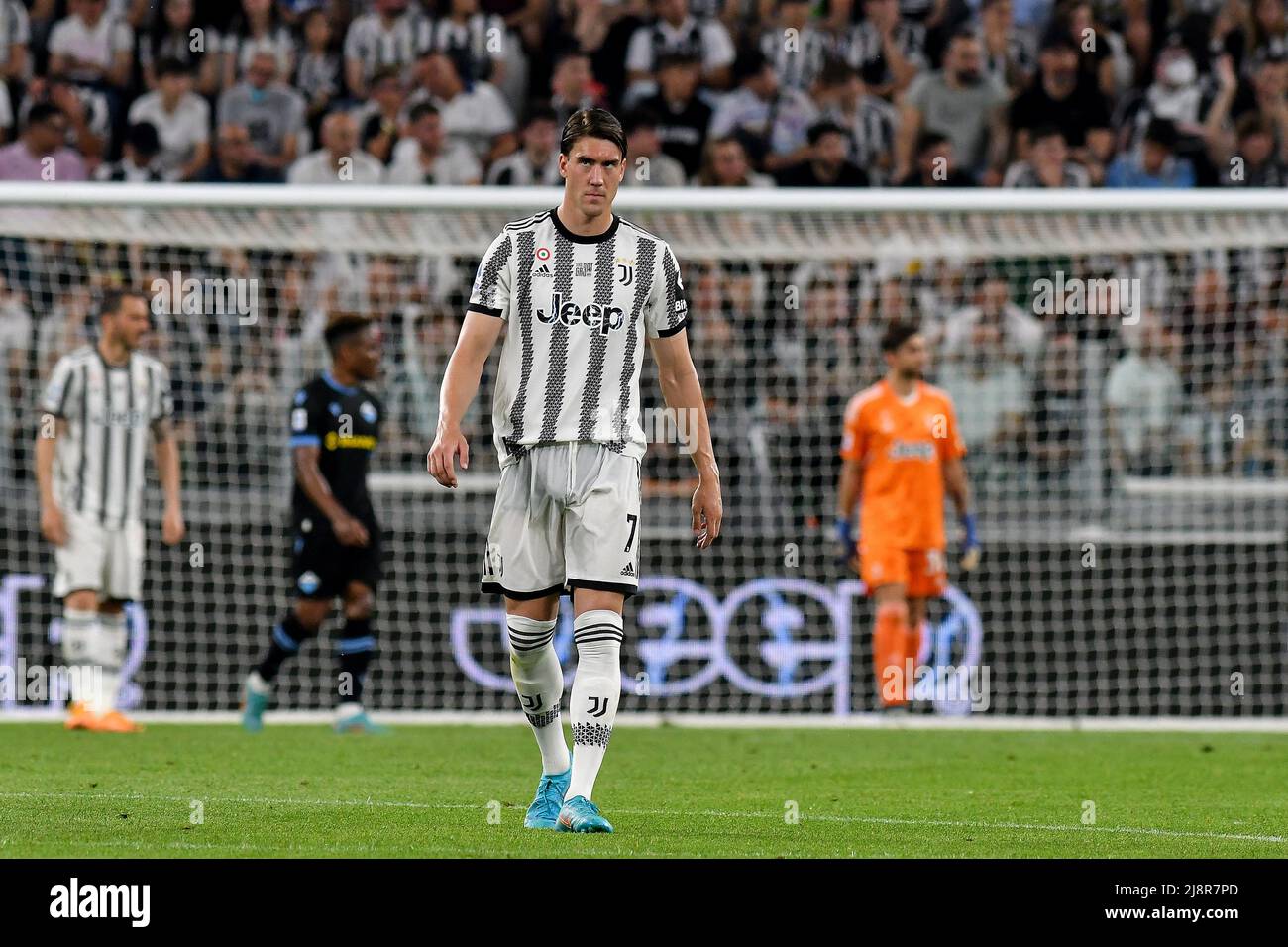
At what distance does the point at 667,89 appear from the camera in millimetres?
15242

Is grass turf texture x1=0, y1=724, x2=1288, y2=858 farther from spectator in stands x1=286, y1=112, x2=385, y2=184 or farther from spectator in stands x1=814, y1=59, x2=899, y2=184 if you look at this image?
spectator in stands x1=814, y1=59, x2=899, y2=184

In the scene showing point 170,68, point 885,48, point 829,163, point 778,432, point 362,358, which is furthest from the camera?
point 885,48

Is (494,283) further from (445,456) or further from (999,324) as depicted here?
(999,324)

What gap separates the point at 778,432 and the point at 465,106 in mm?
4156

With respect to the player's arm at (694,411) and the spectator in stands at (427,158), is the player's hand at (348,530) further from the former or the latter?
the spectator in stands at (427,158)

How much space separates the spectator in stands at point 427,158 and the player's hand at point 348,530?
4.57 m

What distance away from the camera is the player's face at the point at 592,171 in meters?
6.33

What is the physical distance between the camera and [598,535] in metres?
6.41

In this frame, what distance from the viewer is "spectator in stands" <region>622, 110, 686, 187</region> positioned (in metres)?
14.6

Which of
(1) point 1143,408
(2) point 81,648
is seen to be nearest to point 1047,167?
(1) point 1143,408

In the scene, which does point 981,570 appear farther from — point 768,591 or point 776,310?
point 776,310

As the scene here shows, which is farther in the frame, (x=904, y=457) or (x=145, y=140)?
(x=145, y=140)

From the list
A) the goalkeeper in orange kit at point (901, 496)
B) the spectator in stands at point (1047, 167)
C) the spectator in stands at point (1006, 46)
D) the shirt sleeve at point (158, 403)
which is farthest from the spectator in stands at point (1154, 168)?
the shirt sleeve at point (158, 403)
